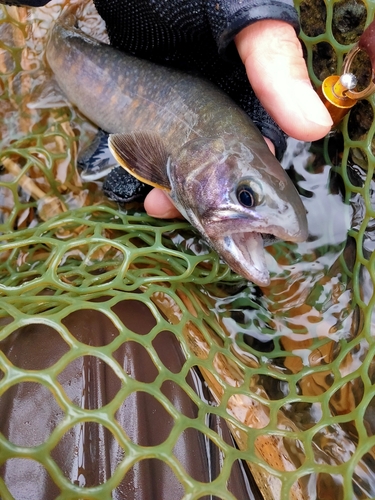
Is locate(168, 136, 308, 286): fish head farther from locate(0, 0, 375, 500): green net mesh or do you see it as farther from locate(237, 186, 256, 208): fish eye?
locate(0, 0, 375, 500): green net mesh

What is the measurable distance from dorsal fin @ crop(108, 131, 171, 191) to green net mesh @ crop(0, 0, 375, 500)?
0.54 ft

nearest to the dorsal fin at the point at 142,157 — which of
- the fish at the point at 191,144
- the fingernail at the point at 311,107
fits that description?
the fish at the point at 191,144

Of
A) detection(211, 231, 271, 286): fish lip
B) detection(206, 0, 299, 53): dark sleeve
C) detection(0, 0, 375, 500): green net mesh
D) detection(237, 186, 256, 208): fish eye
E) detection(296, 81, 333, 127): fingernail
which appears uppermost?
detection(206, 0, 299, 53): dark sleeve

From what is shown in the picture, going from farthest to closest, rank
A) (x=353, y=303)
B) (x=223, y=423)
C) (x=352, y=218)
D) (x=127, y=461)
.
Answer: (x=352, y=218)
(x=353, y=303)
(x=223, y=423)
(x=127, y=461)

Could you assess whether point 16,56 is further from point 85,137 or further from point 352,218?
point 352,218

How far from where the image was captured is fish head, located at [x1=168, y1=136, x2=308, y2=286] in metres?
1.25

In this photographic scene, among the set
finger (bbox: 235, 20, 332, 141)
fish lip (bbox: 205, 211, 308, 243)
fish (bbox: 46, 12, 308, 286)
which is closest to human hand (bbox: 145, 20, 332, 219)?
finger (bbox: 235, 20, 332, 141)

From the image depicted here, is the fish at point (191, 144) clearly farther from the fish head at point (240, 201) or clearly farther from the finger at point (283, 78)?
the finger at point (283, 78)

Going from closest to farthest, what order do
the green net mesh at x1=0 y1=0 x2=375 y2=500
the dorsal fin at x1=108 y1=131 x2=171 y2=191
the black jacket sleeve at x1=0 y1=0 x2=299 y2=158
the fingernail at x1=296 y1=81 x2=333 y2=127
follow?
the green net mesh at x1=0 y1=0 x2=375 y2=500
the fingernail at x1=296 y1=81 x2=333 y2=127
the black jacket sleeve at x1=0 y1=0 x2=299 y2=158
the dorsal fin at x1=108 y1=131 x2=171 y2=191

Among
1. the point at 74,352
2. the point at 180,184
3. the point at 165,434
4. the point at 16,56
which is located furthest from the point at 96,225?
the point at 16,56

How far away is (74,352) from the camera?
0.98 m

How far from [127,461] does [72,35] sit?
181 centimetres

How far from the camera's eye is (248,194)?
1.29 m

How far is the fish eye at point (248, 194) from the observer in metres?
1.27
